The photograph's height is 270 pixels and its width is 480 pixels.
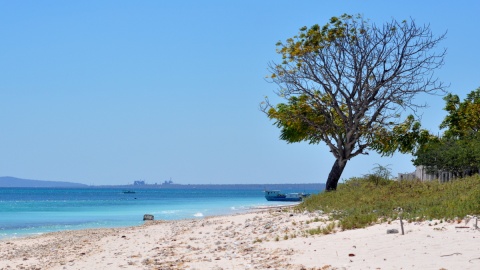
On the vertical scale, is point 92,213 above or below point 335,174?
below

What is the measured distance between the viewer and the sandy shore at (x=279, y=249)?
1337 cm

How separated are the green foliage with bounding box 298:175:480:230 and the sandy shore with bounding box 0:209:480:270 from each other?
2.14 feet

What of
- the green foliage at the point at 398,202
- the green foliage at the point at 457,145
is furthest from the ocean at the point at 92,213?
the green foliage at the point at 398,202

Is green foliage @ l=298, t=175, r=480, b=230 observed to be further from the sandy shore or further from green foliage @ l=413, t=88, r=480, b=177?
green foliage @ l=413, t=88, r=480, b=177

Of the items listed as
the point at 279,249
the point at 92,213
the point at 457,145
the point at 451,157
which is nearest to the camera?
the point at 279,249

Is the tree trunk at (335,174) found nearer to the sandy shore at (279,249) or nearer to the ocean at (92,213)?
the sandy shore at (279,249)

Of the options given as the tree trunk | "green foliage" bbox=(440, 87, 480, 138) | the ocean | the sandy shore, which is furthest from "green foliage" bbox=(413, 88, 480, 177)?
the ocean

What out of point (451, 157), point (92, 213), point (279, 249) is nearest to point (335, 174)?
point (451, 157)

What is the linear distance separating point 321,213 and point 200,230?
4126 millimetres

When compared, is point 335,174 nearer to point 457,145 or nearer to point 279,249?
point 457,145

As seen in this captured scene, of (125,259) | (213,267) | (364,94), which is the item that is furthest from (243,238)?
(364,94)

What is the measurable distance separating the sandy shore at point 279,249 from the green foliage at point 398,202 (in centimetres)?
65

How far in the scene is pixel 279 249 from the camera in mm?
16234

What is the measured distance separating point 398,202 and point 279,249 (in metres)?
6.07
